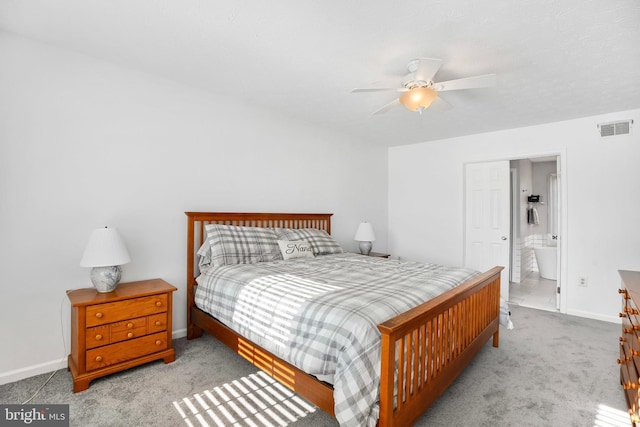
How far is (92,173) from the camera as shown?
250cm

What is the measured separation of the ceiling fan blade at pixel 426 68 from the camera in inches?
79.4

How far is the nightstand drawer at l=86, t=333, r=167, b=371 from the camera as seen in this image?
83.1 inches

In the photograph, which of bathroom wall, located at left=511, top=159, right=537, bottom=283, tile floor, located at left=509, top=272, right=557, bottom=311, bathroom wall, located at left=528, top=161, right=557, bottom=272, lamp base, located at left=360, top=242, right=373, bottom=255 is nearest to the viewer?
tile floor, located at left=509, top=272, right=557, bottom=311

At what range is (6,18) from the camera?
2018 mm

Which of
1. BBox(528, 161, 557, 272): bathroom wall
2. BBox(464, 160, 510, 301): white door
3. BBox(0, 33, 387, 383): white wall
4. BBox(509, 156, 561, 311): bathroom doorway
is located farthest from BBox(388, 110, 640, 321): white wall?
BBox(0, 33, 387, 383): white wall

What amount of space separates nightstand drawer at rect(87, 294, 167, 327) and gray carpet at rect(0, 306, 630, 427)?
0.45m

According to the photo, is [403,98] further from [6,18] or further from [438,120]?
[6,18]

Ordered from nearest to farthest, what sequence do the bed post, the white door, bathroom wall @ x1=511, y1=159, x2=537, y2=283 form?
the bed post → the white door → bathroom wall @ x1=511, y1=159, x2=537, y2=283

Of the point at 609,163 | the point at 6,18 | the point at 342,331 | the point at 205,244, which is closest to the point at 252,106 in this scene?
the point at 205,244

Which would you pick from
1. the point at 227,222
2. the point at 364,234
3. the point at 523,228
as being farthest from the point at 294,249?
the point at 523,228

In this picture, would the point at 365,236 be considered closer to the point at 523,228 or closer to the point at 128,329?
the point at 128,329

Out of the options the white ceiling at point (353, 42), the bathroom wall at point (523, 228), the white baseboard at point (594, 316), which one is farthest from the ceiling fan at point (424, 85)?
the bathroom wall at point (523, 228)

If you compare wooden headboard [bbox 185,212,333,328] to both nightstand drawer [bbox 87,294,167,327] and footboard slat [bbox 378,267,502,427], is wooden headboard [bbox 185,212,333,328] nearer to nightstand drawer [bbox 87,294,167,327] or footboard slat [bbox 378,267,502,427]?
nightstand drawer [bbox 87,294,167,327]

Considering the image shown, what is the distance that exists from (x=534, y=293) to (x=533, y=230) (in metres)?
2.28
